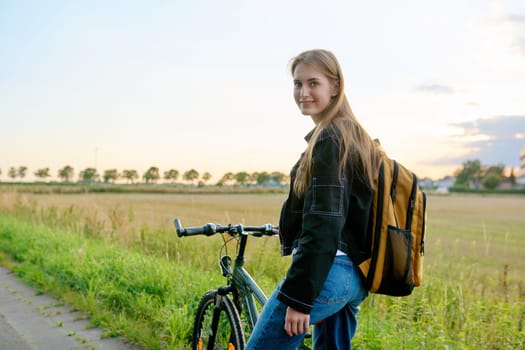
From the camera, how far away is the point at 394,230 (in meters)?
2.06

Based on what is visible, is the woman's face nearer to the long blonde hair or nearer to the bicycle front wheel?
the long blonde hair

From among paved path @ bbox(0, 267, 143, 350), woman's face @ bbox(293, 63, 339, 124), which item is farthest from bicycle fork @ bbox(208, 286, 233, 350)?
paved path @ bbox(0, 267, 143, 350)

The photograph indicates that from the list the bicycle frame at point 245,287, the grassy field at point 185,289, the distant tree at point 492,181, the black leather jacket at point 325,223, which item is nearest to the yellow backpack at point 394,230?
the black leather jacket at point 325,223

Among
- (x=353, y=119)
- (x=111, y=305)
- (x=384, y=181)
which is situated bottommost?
(x=111, y=305)

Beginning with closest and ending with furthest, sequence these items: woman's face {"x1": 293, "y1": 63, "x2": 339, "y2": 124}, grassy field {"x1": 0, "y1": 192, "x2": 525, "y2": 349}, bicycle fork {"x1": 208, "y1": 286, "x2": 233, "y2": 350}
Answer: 1. woman's face {"x1": 293, "y1": 63, "x2": 339, "y2": 124}
2. bicycle fork {"x1": 208, "y1": 286, "x2": 233, "y2": 350}
3. grassy field {"x1": 0, "y1": 192, "x2": 525, "y2": 349}

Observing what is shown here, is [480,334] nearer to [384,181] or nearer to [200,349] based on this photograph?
[200,349]

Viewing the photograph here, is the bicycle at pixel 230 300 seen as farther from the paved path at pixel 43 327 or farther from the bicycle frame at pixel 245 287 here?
the paved path at pixel 43 327

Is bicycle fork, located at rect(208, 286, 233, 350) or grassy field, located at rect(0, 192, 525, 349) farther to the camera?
grassy field, located at rect(0, 192, 525, 349)

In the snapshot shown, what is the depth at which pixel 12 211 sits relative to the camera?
1625 centimetres

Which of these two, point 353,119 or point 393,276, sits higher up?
point 353,119

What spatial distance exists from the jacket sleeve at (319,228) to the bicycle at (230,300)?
0.71 metres

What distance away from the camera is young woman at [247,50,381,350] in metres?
1.90

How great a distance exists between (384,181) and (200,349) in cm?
207

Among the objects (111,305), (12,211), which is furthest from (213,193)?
(111,305)
